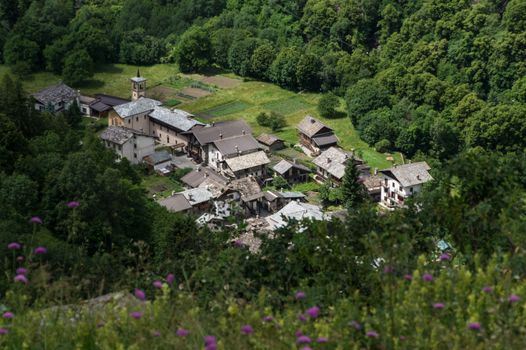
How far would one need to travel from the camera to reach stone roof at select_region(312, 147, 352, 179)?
2951 cm

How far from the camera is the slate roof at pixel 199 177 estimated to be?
95.6 feet

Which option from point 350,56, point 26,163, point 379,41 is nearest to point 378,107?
point 350,56

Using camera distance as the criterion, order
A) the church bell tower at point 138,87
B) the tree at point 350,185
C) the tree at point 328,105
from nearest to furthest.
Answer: the tree at point 350,185 → the tree at point 328,105 → the church bell tower at point 138,87

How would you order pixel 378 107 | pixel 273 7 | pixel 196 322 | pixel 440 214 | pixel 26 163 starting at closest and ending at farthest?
pixel 196 322 < pixel 440 214 < pixel 26 163 < pixel 378 107 < pixel 273 7

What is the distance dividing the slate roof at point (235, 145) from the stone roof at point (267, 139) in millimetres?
1003

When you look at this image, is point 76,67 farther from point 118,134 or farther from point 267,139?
point 267,139

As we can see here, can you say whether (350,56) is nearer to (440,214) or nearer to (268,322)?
(440,214)

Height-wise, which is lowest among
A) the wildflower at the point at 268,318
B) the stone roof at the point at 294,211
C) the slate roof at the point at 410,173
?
the stone roof at the point at 294,211

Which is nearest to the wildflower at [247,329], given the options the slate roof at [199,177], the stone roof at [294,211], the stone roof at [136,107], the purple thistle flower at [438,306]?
the purple thistle flower at [438,306]

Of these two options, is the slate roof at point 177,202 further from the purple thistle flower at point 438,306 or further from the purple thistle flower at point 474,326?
the purple thistle flower at point 474,326

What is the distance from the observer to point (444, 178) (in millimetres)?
10336

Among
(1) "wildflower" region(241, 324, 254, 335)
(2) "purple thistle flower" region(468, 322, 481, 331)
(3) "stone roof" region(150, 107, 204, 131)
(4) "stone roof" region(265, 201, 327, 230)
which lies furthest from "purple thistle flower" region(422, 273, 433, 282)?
(3) "stone roof" region(150, 107, 204, 131)

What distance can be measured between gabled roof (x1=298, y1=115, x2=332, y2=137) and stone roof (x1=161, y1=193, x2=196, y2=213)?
7.52 metres

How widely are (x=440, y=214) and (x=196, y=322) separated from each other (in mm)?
3989
